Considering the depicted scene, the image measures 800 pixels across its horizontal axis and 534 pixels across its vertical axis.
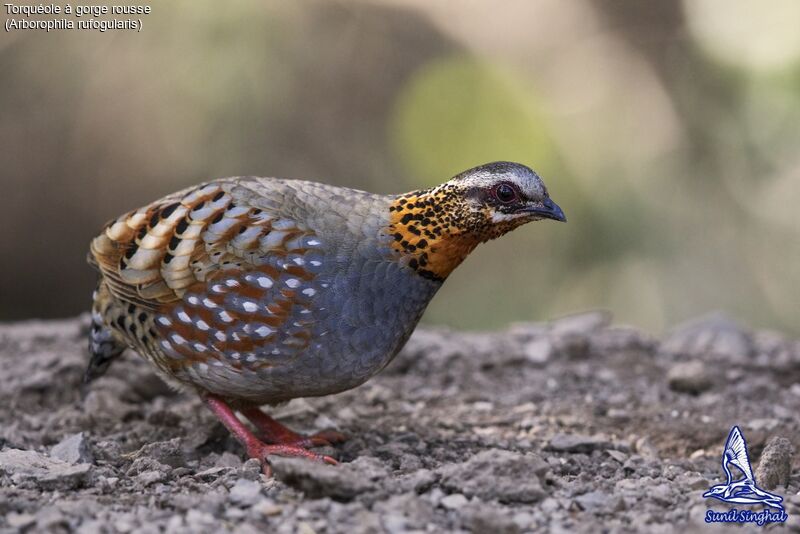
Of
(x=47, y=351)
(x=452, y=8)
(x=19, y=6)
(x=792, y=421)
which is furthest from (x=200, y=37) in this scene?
(x=792, y=421)

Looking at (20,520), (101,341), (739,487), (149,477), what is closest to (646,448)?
(739,487)

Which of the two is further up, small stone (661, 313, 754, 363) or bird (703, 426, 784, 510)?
small stone (661, 313, 754, 363)

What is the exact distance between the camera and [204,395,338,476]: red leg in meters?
5.35

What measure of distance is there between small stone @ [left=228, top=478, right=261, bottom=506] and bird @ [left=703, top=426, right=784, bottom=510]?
1.83m

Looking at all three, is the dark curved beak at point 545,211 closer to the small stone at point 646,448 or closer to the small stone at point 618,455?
the small stone at point 618,455

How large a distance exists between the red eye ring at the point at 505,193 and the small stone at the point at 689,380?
90.6 inches

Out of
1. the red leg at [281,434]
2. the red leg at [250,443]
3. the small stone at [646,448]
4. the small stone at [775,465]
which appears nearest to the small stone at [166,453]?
the red leg at [250,443]

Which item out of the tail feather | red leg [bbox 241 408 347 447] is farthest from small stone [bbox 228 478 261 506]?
the tail feather

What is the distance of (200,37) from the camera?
35.5 feet

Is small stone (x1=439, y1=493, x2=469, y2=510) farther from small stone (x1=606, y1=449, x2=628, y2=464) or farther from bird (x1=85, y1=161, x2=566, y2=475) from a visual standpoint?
small stone (x1=606, y1=449, x2=628, y2=464)

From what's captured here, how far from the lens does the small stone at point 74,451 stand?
4961mm

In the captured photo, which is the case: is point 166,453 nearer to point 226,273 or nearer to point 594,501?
point 226,273

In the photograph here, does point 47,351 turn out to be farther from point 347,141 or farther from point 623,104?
point 623,104

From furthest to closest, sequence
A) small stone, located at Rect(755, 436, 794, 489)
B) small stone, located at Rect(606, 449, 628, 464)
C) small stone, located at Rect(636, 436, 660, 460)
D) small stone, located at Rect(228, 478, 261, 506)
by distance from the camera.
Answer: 1. small stone, located at Rect(636, 436, 660, 460)
2. small stone, located at Rect(606, 449, 628, 464)
3. small stone, located at Rect(755, 436, 794, 489)
4. small stone, located at Rect(228, 478, 261, 506)
